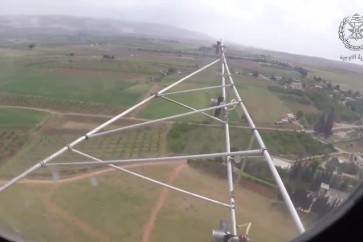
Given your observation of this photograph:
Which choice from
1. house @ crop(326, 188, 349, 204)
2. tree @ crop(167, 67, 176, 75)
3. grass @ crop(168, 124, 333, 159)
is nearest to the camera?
house @ crop(326, 188, 349, 204)

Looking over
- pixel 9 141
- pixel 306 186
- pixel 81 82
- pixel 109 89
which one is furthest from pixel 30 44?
pixel 306 186

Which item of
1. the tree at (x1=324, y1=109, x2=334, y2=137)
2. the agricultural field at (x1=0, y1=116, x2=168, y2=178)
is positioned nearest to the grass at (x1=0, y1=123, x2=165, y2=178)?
the agricultural field at (x1=0, y1=116, x2=168, y2=178)

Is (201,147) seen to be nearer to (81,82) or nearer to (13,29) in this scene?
(81,82)

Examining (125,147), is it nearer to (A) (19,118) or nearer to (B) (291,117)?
(B) (291,117)

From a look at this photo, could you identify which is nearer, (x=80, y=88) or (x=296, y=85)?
(x=296, y=85)

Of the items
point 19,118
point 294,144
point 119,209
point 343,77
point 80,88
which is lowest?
point 119,209

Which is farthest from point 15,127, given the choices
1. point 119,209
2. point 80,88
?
point 119,209

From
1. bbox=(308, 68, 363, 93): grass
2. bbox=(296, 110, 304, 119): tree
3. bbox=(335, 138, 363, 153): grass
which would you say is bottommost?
bbox=(296, 110, 304, 119): tree

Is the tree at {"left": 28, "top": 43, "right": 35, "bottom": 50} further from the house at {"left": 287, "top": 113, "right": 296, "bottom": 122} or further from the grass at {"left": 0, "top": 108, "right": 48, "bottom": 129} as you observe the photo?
the house at {"left": 287, "top": 113, "right": 296, "bottom": 122}

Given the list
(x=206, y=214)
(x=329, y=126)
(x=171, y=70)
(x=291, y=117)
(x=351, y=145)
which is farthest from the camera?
(x=171, y=70)
